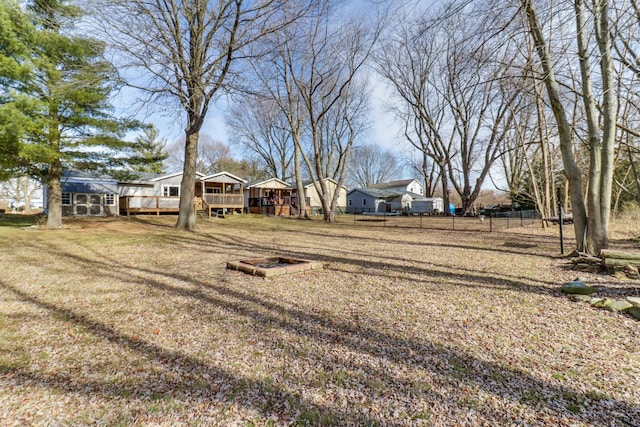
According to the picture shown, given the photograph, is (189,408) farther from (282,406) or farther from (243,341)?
(243,341)

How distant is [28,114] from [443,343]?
593 inches

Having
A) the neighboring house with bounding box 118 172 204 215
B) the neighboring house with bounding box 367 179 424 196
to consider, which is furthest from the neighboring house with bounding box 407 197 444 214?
the neighboring house with bounding box 118 172 204 215

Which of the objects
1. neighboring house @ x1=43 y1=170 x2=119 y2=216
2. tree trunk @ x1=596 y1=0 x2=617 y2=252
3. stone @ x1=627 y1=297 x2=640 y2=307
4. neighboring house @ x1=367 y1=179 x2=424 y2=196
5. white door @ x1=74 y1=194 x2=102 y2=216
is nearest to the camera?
stone @ x1=627 y1=297 x2=640 y2=307

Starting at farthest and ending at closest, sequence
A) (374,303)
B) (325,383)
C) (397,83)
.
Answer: (397,83) < (374,303) < (325,383)

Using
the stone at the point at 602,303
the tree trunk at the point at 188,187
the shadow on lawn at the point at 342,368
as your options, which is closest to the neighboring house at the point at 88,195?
the tree trunk at the point at 188,187

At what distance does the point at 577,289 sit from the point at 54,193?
17.2 m

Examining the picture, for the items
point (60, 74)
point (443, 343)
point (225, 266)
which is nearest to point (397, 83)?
point (60, 74)

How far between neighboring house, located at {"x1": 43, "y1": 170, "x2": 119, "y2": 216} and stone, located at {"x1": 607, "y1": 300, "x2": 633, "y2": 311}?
24667 millimetres

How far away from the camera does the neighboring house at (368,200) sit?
41.2 metres

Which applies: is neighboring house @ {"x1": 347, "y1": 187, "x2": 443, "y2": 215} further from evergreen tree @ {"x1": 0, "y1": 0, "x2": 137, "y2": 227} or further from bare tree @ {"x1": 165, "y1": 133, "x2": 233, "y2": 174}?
evergreen tree @ {"x1": 0, "y1": 0, "x2": 137, "y2": 227}

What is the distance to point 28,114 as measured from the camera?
11.0 meters

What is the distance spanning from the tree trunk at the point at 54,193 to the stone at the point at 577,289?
55.6 feet

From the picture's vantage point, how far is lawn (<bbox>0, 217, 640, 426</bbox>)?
6.98ft

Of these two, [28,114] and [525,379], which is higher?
[28,114]
